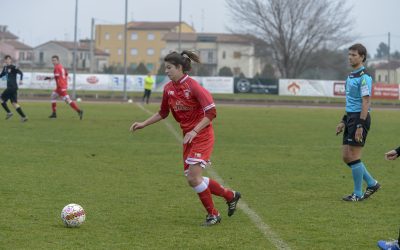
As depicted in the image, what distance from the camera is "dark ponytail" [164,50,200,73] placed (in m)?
7.15

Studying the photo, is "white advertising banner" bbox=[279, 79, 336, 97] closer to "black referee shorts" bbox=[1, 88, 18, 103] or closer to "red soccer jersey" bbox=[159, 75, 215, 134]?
"black referee shorts" bbox=[1, 88, 18, 103]

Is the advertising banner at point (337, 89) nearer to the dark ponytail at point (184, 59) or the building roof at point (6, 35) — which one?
the dark ponytail at point (184, 59)

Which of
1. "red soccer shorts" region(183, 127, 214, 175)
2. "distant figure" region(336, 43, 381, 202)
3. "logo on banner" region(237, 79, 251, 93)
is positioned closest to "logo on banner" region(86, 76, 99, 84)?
"logo on banner" region(237, 79, 251, 93)

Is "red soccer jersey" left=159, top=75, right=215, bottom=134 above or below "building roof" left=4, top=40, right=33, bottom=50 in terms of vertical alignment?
below

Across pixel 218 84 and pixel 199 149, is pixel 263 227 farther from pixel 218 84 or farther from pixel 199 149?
pixel 218 84

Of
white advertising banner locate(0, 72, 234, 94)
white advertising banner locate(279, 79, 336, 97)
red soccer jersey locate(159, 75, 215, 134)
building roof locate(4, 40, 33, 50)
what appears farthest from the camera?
building roof locate(4, 40, 33, 50)

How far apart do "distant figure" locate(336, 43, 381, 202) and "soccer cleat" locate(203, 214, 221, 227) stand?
7.51ft

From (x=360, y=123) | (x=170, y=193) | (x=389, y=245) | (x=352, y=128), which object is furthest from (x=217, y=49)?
(x=389, y=245)

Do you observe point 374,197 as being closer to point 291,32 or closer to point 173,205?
point 173,205

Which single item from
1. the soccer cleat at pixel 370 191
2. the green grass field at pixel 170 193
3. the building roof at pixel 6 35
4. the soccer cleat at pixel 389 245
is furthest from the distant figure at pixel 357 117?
the building roof at pixel 6 35

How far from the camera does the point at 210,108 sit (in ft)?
23.2

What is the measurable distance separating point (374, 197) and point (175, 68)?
11.7ft

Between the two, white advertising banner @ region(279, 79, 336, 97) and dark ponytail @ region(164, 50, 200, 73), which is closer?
dark ponytail @ region(164, 50, 200, 73)

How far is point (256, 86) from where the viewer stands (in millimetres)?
51875
